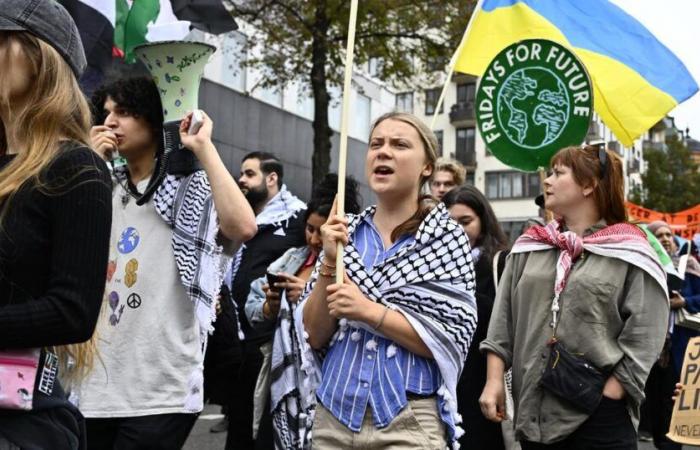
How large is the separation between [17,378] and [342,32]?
15.8 m

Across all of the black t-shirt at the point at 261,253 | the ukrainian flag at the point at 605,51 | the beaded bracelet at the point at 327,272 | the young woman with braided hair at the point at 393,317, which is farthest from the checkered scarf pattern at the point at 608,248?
the ukrainian flag at the point at 605,51

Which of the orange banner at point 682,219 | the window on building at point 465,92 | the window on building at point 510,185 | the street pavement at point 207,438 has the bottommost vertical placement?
the street pavement at point 207,438

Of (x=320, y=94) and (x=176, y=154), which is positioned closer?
(x=176, y=154)

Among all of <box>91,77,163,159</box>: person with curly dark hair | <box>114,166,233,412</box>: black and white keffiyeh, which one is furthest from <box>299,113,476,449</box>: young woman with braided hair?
<box>91,77,163,159</box>: person with curly dark hair

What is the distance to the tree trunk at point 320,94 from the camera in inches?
642

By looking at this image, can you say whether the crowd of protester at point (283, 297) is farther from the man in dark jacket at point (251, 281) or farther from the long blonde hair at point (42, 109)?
the man in dark jacket at point (251, 281)

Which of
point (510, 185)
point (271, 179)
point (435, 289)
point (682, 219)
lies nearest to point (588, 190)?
point (435, 289)

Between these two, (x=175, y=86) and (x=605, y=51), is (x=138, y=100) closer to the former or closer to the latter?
(x=175, y=86)

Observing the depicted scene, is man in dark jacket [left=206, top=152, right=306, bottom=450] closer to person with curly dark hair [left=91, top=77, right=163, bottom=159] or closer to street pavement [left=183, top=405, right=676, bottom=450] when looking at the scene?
person with curly dark hair [left=91, top=77, right=163, bottom=159]

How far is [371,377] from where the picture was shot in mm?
2920

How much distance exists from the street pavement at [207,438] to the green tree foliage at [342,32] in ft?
26.1

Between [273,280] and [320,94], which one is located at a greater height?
[320,94]

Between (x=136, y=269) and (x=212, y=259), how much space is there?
0.94 feet

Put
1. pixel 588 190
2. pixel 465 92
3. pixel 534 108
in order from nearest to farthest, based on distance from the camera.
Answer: pixel 588 190, pixel 534 108, pixel 465 92
